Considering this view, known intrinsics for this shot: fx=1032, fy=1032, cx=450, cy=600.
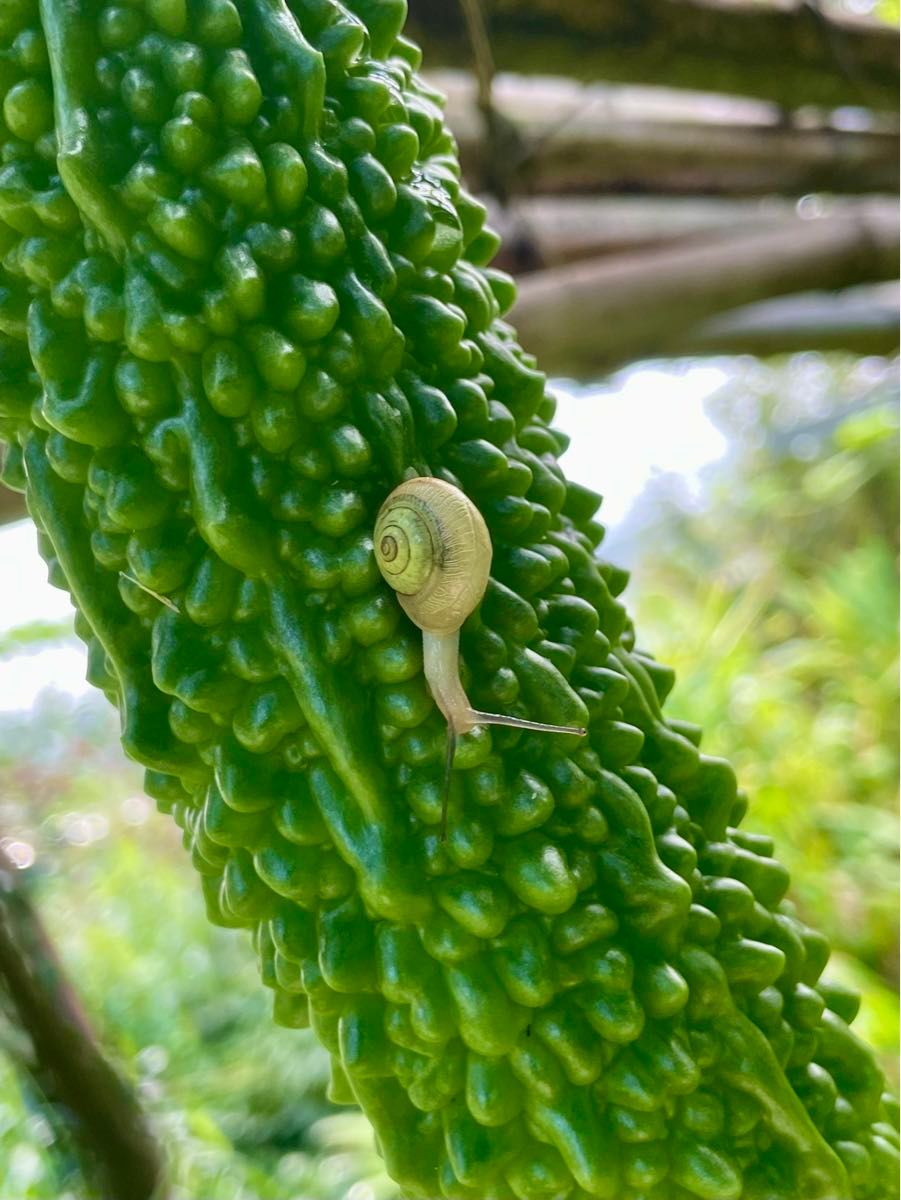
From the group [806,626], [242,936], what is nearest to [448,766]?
[242,936]

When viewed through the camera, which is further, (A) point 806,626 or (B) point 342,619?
(A) point 806,626

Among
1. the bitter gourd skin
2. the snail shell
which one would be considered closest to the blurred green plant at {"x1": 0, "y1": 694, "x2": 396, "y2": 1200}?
the bitter gourd skin

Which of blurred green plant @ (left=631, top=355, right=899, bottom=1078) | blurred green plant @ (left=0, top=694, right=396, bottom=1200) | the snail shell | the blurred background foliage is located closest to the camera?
the snail shell

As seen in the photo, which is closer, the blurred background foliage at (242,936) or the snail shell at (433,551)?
the snail shell at (433,551)

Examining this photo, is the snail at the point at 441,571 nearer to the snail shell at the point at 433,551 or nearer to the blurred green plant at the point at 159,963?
the snail shell at the point at 433,551

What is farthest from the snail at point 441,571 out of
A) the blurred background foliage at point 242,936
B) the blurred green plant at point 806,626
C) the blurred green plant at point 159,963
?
the blurred green plant at point 806,626

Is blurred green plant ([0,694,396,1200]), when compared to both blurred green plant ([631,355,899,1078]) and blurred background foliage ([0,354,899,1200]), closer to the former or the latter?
blurred background foliage ([0,354,899,1200])

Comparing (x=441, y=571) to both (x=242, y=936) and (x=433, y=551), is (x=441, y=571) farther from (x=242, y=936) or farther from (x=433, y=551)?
(x=242, y=936)
